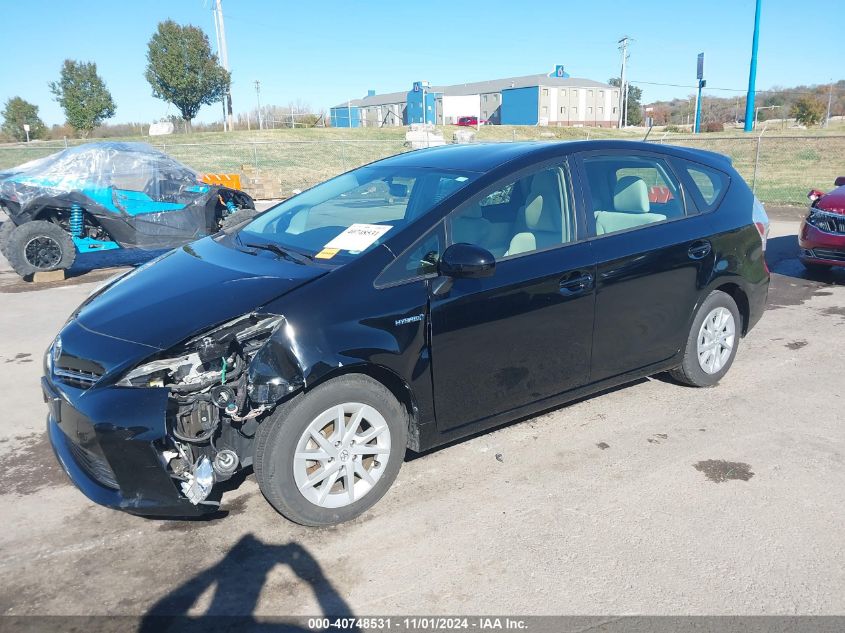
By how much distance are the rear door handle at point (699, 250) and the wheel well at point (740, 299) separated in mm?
397

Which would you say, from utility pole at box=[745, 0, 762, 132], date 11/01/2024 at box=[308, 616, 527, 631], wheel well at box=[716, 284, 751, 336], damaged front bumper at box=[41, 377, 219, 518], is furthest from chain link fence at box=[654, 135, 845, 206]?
damaged front bumper at box=[41, 377, 219, 518]

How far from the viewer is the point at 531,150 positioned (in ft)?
12.8

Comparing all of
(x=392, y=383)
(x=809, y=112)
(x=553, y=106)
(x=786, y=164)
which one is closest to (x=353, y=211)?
(x=392, y=383)

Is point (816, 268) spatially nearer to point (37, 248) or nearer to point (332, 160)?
point (37, 248)

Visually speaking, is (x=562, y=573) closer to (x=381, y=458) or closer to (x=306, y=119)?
(x=381, y=458)

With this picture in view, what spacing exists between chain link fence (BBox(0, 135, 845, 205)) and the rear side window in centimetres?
1523

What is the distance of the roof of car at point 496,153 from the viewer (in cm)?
385

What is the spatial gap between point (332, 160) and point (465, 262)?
25547 millimetres

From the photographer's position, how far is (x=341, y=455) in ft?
10.2

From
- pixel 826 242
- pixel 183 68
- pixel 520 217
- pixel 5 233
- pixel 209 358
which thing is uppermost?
pixel 183 68

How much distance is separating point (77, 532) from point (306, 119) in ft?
208

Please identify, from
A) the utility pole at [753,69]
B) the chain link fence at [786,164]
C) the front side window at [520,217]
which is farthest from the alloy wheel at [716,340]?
the utility pole at [753,69]

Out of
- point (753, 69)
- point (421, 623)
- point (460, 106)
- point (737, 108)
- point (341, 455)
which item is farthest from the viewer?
point (460, 106)

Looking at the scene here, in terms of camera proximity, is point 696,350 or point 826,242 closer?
point 696,350
